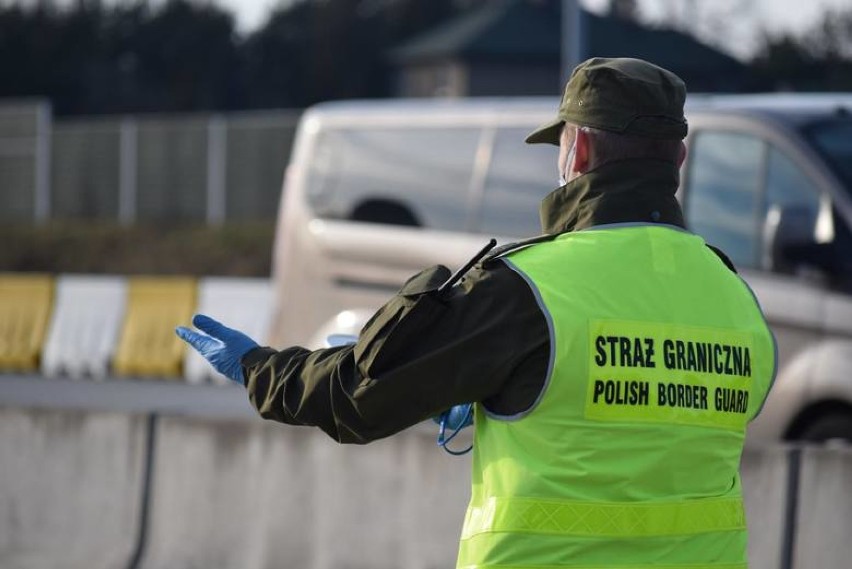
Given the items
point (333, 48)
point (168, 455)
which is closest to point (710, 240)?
point (168, 455)

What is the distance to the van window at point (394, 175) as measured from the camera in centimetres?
1093

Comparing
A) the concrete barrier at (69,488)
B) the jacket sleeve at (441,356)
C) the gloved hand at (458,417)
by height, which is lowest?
the concrete barrier at (69,488)

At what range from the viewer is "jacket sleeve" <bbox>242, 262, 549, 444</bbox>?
10.6ft

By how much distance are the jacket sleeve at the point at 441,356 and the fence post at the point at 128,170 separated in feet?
121

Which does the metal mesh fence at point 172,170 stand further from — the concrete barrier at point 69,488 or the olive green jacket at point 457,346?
the olive green jacket at point 457,346

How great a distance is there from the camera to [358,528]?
700 cm

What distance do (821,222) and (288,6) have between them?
212 ft

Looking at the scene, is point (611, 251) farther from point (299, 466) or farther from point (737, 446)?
point (299, 466)

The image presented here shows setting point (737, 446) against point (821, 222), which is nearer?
point (737, 446)

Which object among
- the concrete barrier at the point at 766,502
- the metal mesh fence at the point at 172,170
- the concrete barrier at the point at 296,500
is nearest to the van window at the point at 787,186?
the concrete barrier at the point at 766,502

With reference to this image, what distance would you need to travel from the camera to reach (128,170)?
39812 millimetres

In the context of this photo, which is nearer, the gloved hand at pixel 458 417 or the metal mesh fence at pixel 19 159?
the gloved hand at pixel 458 417

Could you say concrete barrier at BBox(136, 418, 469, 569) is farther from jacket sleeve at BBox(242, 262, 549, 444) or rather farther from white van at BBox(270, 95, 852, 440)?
jacket sleeve at BBox(242, 262, 549, 444)

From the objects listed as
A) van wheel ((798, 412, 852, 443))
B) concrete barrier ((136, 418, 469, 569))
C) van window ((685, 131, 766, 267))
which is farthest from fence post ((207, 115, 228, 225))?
concrete barrier ((136, 418, 469, 569))
